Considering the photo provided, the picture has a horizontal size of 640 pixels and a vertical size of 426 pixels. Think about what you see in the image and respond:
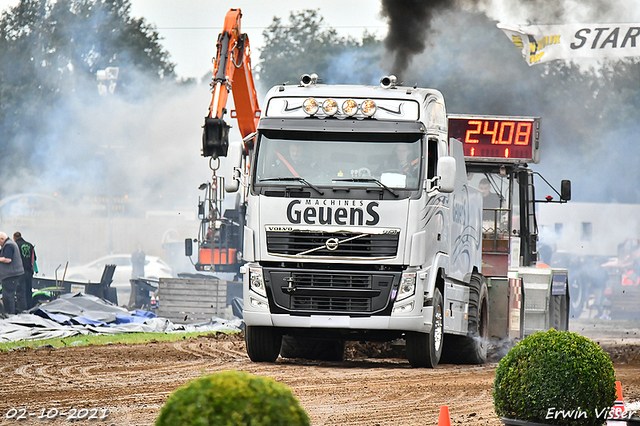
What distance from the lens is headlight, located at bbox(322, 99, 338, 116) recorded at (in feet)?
40.7

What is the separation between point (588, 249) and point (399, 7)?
22.2 metres

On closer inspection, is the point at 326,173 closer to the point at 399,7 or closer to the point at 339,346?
the point at 339,346

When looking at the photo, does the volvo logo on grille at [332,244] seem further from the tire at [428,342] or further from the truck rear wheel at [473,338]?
the truck rear wheel at [473,338]

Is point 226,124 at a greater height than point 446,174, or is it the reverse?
point 226,124

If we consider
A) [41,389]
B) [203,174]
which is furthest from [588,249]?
[41,389]

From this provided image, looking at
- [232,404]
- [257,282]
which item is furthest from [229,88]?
[232,404]

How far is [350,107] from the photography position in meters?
12.4

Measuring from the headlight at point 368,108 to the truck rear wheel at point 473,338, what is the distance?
3.35 metres

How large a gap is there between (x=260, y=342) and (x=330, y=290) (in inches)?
57.5

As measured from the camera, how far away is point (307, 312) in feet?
39.7

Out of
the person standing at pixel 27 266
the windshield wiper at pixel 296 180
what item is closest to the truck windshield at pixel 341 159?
the windshield wiper at pixel 296 180

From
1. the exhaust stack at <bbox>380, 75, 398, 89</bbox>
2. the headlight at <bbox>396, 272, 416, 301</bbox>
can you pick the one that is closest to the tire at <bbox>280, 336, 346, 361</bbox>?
the headlight at <bbox>396, 272, 416, 301</bbox>

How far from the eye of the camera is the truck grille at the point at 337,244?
39.0 feet

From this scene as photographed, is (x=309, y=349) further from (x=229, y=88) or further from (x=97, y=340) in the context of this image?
(x=229, y=88)
